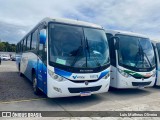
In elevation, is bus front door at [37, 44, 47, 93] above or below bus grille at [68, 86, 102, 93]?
above

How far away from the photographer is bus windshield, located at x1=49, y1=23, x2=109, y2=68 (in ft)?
19.7

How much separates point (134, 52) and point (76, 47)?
3.35 meters

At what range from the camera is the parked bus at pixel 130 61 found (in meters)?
7.90

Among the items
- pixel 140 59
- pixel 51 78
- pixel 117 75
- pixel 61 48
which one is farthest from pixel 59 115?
pixel 140 59

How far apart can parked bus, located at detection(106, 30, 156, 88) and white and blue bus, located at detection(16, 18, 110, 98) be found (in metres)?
1.24

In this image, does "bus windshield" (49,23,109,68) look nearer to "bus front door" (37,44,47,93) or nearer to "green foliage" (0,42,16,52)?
"bus front door" (37,44,47,93)

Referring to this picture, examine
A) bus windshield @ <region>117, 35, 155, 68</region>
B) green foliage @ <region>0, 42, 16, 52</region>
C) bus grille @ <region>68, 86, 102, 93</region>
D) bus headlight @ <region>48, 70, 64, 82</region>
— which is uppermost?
green foliage @ <region>0, 42, 16, 52</region>

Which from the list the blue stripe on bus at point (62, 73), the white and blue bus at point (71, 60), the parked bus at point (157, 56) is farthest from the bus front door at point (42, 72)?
the parked bus at point (157, 56)

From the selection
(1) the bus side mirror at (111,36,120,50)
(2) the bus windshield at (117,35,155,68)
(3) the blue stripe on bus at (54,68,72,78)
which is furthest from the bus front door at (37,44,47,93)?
(2) the bus windshield at (117,35,155,68)

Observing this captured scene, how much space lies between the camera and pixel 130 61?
8.11 meters

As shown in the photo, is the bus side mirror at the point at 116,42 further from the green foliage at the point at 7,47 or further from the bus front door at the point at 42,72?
the green foliage at the point at 7,47

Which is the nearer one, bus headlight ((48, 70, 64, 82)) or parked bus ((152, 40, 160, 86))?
bus headlight ((48, 70, 64, 82))

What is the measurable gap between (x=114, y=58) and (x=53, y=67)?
3474 mm

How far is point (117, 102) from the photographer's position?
6934 mm
